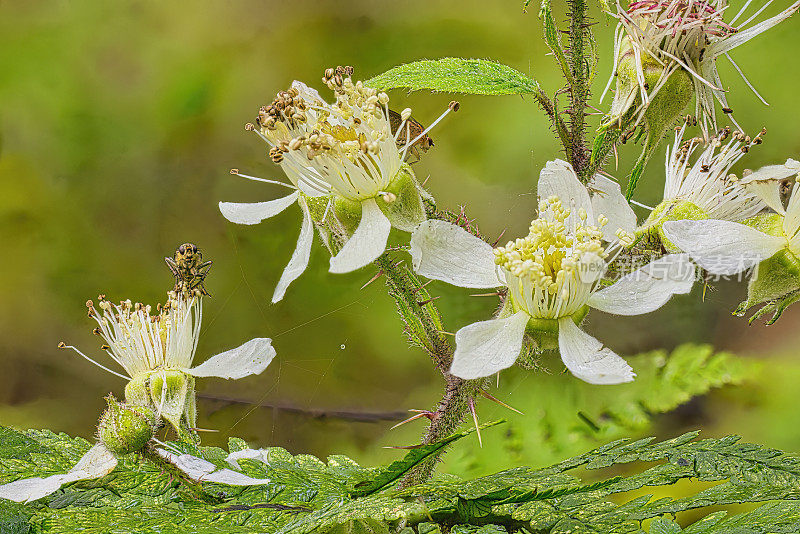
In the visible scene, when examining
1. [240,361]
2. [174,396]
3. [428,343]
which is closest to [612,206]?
[428,343]

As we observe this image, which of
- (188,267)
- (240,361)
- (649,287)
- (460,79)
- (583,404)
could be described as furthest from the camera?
(583,404)

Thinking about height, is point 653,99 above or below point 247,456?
above

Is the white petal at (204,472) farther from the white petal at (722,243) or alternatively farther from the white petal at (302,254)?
the white petal at (722,243)

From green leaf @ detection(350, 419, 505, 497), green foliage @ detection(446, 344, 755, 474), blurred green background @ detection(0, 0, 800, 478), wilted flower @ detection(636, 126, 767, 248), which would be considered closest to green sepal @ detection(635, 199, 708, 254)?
wilted flower @ detection(636, 126, 767, 248)

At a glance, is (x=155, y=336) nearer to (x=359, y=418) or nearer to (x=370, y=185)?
(x=370, y=185)

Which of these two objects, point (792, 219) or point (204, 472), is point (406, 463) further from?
point (792, 219)

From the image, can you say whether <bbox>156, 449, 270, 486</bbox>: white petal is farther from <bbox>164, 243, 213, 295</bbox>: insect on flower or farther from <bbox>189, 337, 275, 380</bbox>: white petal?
<bbox>164, 243, 213, 295</bbox>: insect on flower

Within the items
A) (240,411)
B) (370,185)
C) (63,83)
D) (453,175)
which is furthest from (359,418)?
(370,185)
